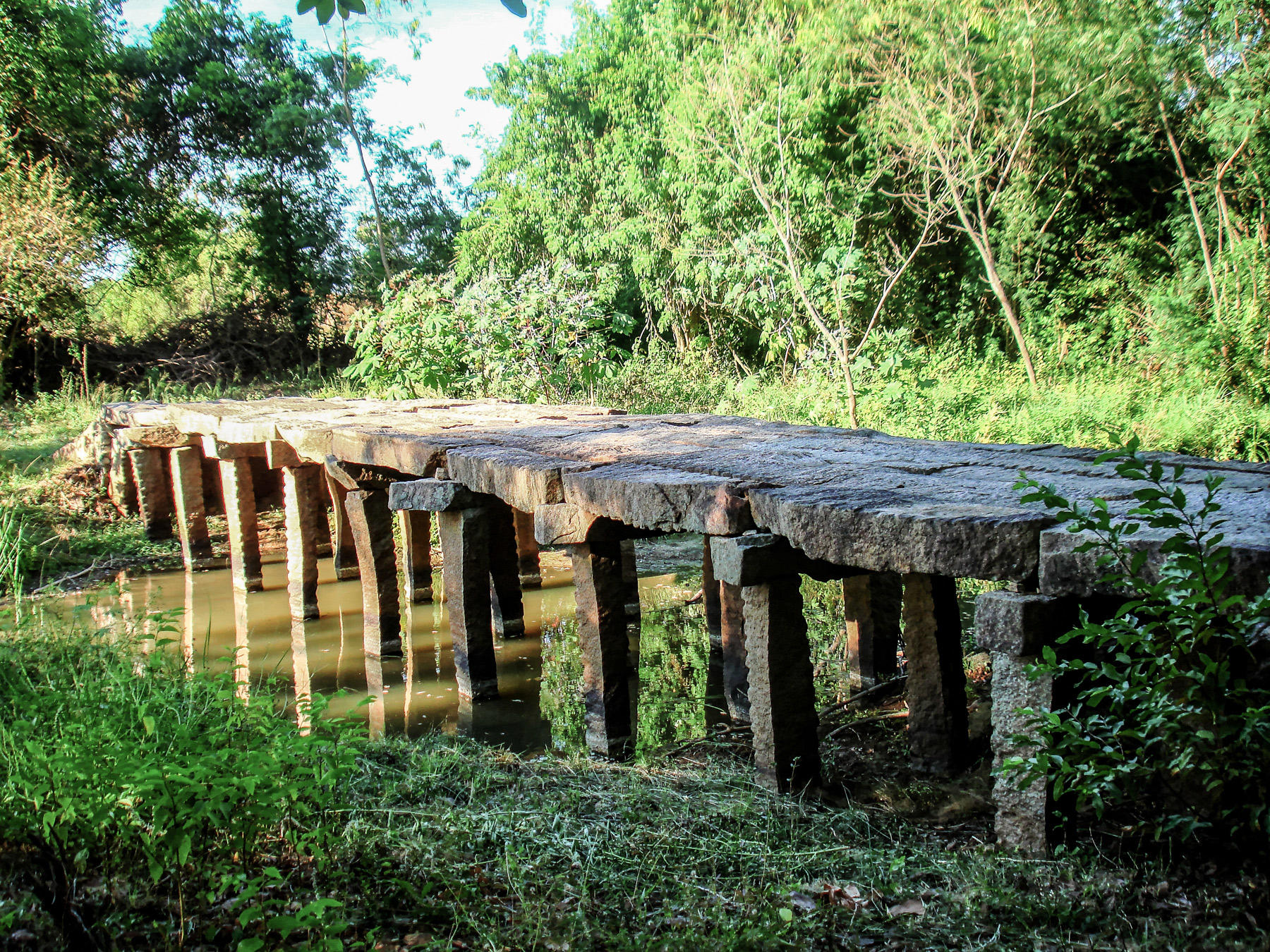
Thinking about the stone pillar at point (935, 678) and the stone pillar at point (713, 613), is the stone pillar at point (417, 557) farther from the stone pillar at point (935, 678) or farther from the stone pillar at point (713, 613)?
the stone pillar at point (935, 678)

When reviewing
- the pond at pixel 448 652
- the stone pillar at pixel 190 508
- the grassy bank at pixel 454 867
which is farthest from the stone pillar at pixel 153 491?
the grassy bank at pixel 454 867

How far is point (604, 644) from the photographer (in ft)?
14.5

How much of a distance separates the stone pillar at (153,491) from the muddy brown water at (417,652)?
109 centimetres

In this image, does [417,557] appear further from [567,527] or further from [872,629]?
[872,629]

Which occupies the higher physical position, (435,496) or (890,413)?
(890,413)

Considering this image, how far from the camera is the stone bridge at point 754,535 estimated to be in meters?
2.77

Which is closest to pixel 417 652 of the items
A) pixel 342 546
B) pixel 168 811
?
pixel 342 546

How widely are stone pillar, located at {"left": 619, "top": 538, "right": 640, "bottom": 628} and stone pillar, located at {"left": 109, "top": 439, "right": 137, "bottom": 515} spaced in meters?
5.76

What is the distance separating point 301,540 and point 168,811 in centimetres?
472

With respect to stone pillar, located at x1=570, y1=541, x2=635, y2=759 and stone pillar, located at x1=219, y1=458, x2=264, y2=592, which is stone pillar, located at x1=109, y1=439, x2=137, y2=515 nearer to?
stone pillar, located at x1=219, y1=458, x2=264, y2=592

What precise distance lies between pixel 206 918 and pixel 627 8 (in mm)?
19245

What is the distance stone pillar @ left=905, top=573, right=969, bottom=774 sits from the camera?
3.84 metres

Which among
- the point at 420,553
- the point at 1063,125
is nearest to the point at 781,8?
the point at 1063,125

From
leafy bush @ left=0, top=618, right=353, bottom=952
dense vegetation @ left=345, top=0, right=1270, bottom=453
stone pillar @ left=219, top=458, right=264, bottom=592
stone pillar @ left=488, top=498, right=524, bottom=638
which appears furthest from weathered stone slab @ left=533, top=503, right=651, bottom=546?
dense vegetation @ left=345, top=0, right=1270, bottom=453
